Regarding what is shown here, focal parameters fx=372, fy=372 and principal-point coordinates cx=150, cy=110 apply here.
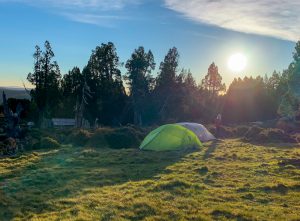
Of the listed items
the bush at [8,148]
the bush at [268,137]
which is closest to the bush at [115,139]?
the bush at [8,148]

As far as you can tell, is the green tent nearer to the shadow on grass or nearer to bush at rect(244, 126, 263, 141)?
the shadow on grass

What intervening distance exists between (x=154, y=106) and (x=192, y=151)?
139ft

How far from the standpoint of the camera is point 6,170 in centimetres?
1931

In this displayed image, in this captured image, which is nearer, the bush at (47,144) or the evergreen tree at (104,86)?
the bush at (47,144)

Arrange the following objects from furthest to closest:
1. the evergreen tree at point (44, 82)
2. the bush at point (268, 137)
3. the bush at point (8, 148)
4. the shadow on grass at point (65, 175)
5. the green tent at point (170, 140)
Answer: the evergreen tree at point (44, 82), the bush at point (268, 137), the green tent at point (170, 140), the bush at point (8, 148), the shadow on grass at point (65, 175)

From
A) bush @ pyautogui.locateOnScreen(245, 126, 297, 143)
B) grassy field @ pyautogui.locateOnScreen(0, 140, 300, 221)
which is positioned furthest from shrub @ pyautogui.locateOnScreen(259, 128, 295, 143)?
grassy field @ pyautogui.locateOnScreen(0, 140, 300, 221)

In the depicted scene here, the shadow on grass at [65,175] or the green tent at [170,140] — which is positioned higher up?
the green tent at [170,140]

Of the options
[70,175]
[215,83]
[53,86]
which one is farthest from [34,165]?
[215,83]

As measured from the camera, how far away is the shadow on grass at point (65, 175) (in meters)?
13.2

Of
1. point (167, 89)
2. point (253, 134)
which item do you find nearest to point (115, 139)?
point (253, 134)

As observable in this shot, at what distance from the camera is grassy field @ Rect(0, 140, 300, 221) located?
39.3 ft

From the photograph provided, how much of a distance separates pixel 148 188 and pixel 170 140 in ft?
49.6

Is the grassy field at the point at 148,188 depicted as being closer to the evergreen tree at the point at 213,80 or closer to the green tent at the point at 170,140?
the green tent at the point at 170,140

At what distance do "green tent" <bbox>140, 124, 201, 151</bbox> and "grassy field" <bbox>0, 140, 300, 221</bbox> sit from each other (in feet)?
17.4
